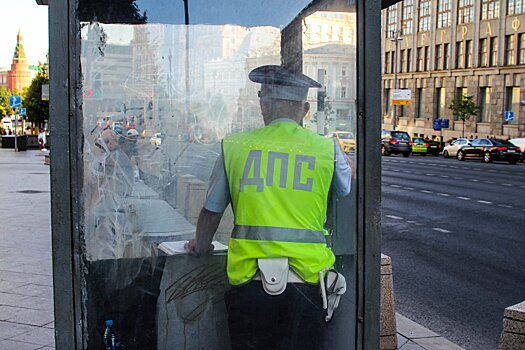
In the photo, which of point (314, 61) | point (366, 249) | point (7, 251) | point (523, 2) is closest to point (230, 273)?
point (366, 249)

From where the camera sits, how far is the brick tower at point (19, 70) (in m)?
157

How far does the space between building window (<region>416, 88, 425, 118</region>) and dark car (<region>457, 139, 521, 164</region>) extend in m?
24.3

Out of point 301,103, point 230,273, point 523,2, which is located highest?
point 523,2

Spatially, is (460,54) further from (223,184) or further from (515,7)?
(223,184)

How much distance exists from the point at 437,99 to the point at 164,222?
215 ft

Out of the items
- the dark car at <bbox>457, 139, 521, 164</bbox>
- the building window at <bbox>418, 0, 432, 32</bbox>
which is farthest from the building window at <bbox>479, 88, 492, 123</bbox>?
the dark car at <bbox>457, 139, 521, 164</bbox>

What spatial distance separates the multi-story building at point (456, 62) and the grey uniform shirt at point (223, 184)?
164 feet

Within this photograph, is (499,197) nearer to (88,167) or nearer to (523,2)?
(88,167)

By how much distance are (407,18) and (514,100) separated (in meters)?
18.1

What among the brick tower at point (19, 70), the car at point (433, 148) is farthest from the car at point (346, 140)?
the brick tower at point (19, 70)

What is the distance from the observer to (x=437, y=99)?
218ft

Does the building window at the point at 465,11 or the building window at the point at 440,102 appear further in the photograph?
the building window at the point at 440,102

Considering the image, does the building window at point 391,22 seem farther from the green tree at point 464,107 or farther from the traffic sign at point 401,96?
the green tree at point 464,107

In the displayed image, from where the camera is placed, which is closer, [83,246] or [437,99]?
[83,246]
